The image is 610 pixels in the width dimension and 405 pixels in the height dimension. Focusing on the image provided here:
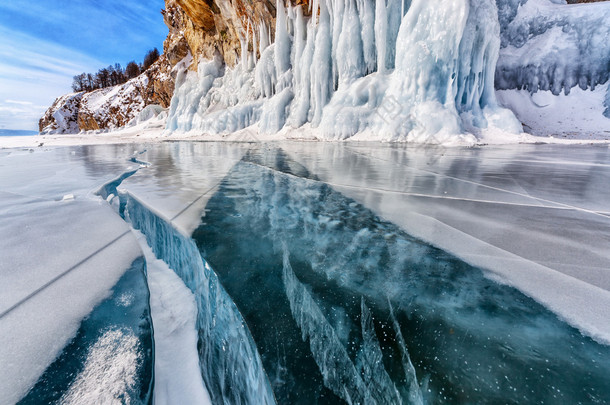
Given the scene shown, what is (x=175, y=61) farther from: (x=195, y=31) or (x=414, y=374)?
(x=414, y=374)

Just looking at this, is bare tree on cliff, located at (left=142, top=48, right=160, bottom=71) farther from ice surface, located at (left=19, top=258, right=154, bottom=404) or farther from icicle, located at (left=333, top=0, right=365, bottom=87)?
ice surface, located at (left=19, top=258, right=154, bottom=404)

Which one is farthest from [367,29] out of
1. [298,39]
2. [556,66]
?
[556,66]

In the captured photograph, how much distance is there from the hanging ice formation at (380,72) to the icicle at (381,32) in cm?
3

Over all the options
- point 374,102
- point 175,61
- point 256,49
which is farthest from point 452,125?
point 175,61

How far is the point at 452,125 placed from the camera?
757 cm

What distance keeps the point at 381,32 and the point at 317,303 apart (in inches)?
409

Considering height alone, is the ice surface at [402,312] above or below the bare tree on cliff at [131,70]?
below

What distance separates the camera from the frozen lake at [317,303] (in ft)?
2.24

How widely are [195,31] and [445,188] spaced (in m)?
21.0

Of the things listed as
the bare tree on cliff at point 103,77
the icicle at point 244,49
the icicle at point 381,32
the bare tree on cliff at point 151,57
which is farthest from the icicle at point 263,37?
the bare tree on cliff at point 103,77

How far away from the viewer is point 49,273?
46.8 inches

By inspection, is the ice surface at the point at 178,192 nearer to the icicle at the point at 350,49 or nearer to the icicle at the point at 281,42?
the icicle at the point at 350,49

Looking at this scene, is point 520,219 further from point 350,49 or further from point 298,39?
point 298,39

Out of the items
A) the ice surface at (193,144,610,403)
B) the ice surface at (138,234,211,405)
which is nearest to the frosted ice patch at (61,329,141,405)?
the ice surface at (138,234,211,405)
